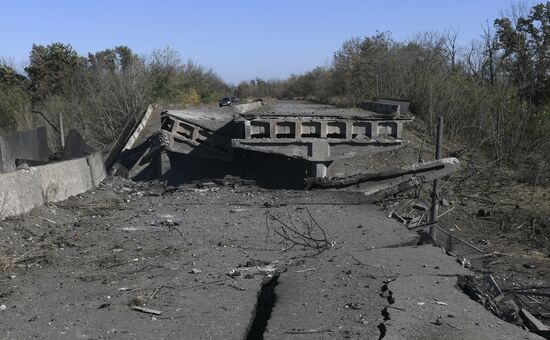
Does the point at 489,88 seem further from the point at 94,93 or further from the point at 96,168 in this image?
the point at 94,93

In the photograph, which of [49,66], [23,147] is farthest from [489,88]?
[49,66]

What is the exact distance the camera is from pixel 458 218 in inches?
408

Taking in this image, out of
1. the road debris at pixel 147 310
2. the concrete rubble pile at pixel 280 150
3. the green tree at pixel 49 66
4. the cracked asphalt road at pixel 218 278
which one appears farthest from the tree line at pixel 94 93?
the road debris at pixel 147 310

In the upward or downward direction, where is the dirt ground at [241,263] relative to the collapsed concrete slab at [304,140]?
downward

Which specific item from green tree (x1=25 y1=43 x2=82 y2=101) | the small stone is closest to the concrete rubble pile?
the small stone

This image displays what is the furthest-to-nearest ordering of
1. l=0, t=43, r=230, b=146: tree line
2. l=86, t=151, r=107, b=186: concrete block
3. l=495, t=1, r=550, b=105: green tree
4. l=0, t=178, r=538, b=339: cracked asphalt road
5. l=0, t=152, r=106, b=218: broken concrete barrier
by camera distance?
l=0, t=43, r=230, b=146: tree line < l=495, t=1, r=550, b=105: green tree < l=86, t=151, r=107, b=186: concrete block < l=0, t=152, r=106, b=218: broken concrete barrier < l=0, t=178, r=538, b=339: cracked asphalt road

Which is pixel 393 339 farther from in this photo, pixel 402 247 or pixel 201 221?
pixel 201 221

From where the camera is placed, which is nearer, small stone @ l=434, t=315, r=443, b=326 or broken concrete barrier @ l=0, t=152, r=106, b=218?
small stone @ l=434, t=315, r=443, b=326

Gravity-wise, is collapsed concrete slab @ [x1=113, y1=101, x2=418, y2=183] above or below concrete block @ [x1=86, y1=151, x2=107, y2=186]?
above

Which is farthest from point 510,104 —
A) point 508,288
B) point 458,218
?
point 508,288

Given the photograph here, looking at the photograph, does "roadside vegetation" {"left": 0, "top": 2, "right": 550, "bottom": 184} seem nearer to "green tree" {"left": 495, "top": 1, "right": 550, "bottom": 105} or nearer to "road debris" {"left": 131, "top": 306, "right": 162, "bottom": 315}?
"green tree" {"left": 495, "top": 1, "right": 550, "bottom": 105}

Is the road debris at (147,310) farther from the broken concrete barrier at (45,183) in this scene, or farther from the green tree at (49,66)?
the green tree at (49,66)

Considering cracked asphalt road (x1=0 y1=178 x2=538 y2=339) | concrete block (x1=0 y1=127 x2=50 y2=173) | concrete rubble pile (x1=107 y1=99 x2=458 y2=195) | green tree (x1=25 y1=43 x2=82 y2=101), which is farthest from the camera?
green tree (x1=25 y1=43 x2=82 y2=101)

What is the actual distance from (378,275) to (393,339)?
5.33 ft
